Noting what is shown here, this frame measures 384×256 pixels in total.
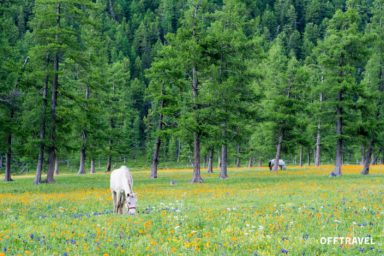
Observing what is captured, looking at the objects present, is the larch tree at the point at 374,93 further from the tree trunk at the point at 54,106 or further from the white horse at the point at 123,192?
the white horse at the point at 123,192

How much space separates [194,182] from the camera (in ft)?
113

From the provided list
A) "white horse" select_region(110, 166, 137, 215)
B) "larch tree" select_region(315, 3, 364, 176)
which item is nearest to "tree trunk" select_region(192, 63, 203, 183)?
"larch tree" select_region(315, 3, 364, 176)

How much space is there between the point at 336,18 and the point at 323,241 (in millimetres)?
38850

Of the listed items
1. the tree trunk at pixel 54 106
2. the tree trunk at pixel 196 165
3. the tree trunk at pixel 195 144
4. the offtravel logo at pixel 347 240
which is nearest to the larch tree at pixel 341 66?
the tree trunk at pixel 195 144

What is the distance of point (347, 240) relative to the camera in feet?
29.6

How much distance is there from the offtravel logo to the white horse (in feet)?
23.7

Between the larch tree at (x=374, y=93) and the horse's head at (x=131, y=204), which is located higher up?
the larch tree at (x=374, y=93)

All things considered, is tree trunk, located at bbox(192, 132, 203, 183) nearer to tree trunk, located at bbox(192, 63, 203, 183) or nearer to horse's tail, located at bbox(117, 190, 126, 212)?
tree trunk, located at bbox(192, 63, 203, 183)

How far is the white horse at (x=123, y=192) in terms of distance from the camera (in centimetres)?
1453

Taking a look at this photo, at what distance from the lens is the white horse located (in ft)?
47.7

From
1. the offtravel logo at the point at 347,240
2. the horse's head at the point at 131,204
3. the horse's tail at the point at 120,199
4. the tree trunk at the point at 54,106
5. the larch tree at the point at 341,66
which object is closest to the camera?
the offtravel logo at the point at 347,240

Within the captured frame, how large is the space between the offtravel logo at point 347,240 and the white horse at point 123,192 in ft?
23.7

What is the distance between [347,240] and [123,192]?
28.3 ft

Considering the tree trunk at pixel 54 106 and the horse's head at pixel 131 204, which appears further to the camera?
the tree trunk at pixel 54 106
